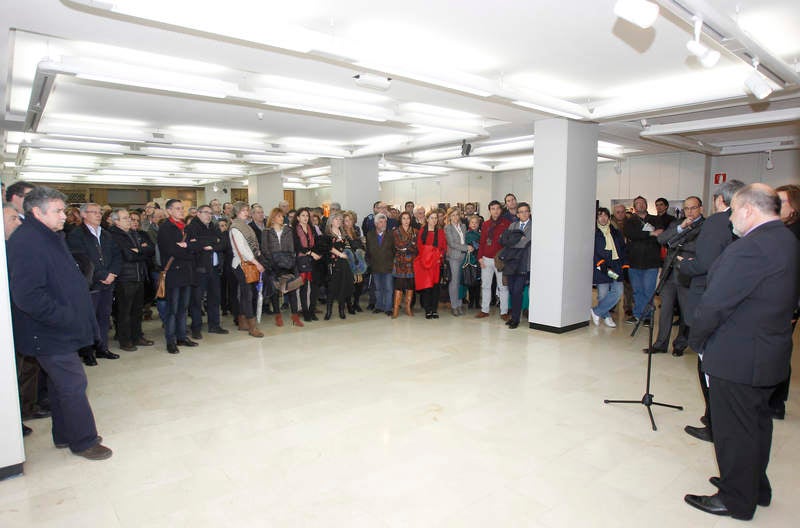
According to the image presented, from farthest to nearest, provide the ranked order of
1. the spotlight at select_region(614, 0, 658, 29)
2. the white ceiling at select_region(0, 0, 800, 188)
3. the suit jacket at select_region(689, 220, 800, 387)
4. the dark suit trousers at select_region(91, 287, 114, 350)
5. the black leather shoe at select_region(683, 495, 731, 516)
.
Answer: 1. the dark suit trousers at select_region(91, 287, 114, 350)
2. the white ceiling at select_region(0, 0, 800, 188)
3. the spotlight at select_region(614, 0, 658, 29)
4. the black leather shoe at select_region(683, 495, 731, 516)
5. the suit jacket at select_region(689, 220, 800, 387)

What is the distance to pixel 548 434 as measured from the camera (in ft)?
11.3

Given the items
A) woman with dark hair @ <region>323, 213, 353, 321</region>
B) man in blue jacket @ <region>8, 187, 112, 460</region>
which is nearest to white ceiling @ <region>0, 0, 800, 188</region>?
man in blue jacket @ <region>8, 187, 112, 460</region>

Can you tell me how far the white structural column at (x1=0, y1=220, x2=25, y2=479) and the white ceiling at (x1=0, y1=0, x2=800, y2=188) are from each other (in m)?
1.77

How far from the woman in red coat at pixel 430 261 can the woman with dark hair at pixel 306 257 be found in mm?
1469

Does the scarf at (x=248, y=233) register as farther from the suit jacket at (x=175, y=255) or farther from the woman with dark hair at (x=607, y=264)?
the woman with dark hair at (x=607, y=264)

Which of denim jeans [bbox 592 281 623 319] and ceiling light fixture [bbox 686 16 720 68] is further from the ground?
ceiling light fixture [bbox 686 16 720 68]

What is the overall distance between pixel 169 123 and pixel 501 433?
264 inches

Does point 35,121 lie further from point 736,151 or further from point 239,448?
point 736,151

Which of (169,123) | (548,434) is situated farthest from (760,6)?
(169,123)

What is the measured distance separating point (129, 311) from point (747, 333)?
18.9ft

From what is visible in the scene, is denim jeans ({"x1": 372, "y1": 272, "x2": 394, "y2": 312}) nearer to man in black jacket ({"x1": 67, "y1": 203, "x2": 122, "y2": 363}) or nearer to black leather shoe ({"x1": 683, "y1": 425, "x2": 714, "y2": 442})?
man in black jacket ({"x1": 67, "y1": 203, "x2": 122, "y2": 363})

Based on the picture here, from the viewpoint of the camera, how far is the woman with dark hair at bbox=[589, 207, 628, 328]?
22.0 feet

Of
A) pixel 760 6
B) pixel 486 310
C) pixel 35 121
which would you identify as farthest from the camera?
pixel 486 310

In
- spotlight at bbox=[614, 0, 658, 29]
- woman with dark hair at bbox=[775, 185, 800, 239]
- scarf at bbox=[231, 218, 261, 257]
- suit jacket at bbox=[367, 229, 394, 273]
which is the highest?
spotlight at bbox=[614, 0, 658, 29]
